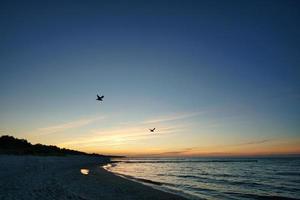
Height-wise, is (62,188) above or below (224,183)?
above

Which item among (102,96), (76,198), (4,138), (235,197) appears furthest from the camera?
(4,138)

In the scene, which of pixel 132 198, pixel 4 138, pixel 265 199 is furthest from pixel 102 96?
pixel 4 138

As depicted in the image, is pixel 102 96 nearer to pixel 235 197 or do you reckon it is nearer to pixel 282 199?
pixel 235 197

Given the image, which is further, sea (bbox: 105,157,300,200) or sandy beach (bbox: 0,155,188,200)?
sea (bbox: 105,157,300,200)

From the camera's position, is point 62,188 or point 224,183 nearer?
point 62,188

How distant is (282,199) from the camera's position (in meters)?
22.2

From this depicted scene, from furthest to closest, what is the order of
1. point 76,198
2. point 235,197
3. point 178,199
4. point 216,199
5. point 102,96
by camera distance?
point 102,96 → point 235,197 → point 216,199 → point 178,199 → point 76,198

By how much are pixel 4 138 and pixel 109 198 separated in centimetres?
7242

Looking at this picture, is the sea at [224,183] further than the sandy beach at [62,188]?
Yes

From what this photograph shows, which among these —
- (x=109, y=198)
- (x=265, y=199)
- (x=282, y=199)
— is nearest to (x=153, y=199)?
(x=109, y=198)

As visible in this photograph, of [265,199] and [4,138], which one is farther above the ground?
[4,138]

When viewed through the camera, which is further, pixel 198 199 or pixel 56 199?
pixel 198 199

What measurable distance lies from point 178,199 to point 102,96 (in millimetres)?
16180

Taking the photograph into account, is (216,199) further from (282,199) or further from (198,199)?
(282,199)
